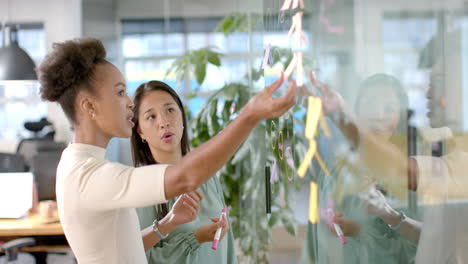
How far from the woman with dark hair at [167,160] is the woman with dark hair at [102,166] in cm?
26

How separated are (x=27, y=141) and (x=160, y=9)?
1.80 meters

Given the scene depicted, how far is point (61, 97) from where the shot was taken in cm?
99

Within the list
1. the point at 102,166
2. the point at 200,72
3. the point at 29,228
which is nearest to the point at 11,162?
the point at 29,228

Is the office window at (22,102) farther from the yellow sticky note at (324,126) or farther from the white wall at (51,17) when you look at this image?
the yellow sticky note at (324,126)

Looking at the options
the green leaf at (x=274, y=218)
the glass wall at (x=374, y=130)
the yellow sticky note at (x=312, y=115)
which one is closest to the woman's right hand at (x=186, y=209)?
the green leaf at (x=274, y=218)

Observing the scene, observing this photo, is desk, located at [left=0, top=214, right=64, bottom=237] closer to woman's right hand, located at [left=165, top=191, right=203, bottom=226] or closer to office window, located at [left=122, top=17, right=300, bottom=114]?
woman's right hand, located at [left=165, top=191, right=203, bottom=226]

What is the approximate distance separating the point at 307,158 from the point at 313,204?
8 centimetres

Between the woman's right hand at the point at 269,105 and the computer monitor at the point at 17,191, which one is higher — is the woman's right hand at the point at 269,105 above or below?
above

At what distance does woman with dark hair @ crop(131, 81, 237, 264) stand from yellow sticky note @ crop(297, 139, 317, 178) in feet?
1.80

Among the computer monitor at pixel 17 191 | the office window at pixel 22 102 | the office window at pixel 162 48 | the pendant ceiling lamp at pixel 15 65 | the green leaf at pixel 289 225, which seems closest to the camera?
the green leaf at pixel 289 225

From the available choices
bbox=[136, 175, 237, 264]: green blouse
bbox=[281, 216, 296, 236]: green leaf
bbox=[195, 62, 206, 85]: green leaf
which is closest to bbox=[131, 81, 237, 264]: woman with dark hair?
bbox=[136, 175, 237, 264]: green blouse

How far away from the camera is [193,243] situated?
4.31 ft

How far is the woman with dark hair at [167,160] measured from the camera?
1.30 meters

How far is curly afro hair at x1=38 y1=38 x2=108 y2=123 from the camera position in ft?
3.19
